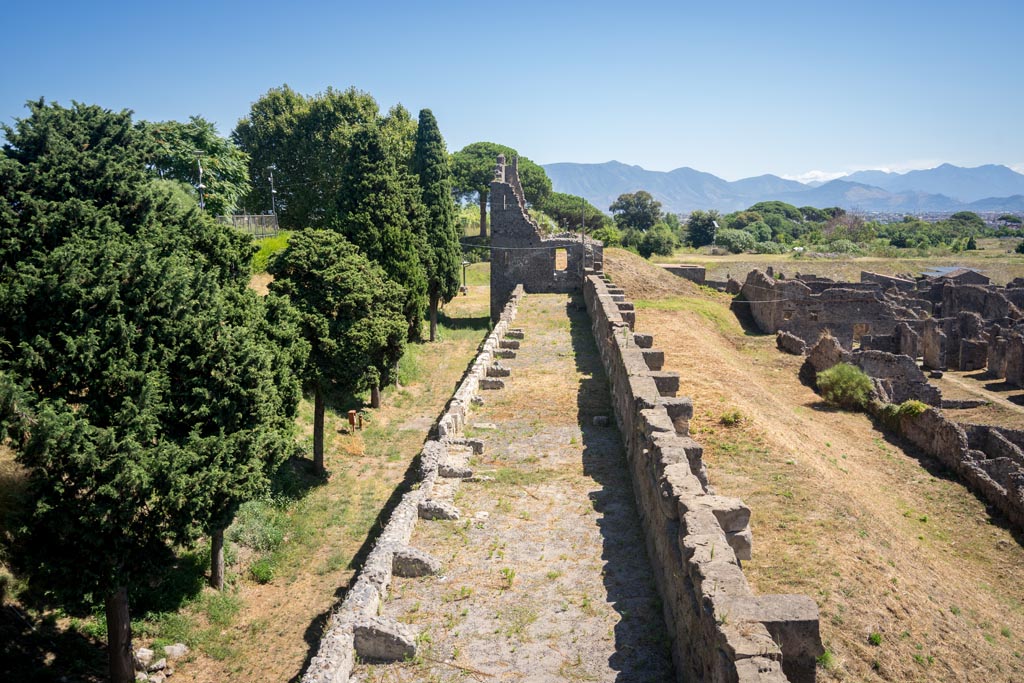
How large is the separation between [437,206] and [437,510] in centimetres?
2754

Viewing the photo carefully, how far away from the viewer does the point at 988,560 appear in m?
14.4

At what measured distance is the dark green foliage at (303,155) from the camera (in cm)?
5275

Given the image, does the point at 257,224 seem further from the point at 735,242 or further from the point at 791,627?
the point at 735,242

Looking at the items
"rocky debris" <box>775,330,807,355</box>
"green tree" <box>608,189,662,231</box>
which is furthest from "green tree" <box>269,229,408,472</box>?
"green tree" <box>608,189,662,231</box>

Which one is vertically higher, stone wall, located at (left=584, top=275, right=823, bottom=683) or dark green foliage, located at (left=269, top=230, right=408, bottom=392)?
dark green foliage, located at (left=269, top=230, right=408, bottom=392)

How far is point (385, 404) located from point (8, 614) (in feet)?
56.0

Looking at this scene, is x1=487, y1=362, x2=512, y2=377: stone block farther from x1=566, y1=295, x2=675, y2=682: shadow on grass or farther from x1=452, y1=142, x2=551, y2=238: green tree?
x1=452, y1=142, x2=551, y2=238: green tree

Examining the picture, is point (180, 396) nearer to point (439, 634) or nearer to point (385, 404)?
point (439, 634)

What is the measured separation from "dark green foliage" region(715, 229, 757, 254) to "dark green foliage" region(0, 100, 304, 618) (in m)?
77.0

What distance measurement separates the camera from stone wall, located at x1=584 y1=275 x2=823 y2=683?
6148mm

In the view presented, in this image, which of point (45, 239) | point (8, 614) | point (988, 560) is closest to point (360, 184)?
point (45, 239)

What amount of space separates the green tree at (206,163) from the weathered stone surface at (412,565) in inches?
1037

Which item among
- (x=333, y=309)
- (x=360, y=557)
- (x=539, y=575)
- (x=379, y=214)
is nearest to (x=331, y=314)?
(x=333, y=309)

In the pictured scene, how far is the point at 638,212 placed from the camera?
331ft
